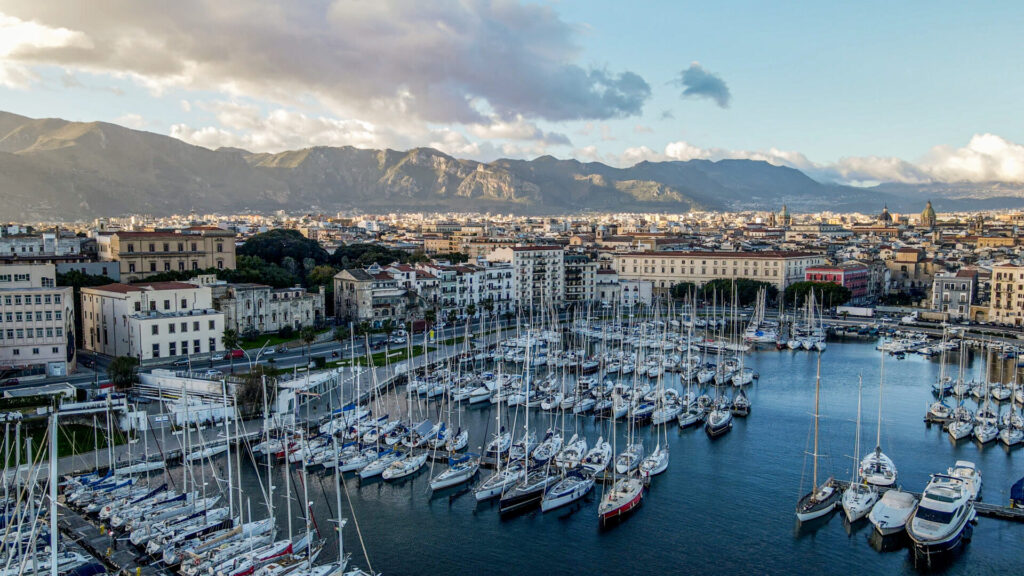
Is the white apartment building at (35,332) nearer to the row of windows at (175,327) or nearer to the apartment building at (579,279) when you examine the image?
the row of windows at (175,327)

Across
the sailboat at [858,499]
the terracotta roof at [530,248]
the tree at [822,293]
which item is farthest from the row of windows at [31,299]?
the tree at [822,293]

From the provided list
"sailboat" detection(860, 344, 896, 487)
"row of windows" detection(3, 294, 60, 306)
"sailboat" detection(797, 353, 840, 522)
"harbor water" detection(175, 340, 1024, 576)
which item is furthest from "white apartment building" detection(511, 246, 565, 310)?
"sailboat" detection(797, 353, 840, 522)

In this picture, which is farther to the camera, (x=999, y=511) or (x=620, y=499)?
(x=620, y=499)

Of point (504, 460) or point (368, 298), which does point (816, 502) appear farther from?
point (368, 298)

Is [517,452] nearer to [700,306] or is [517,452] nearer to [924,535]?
[924,535]

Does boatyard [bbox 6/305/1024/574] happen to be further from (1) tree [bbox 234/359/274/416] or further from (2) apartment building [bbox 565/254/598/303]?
(2) apartment building [bbox 565/254/598/303]

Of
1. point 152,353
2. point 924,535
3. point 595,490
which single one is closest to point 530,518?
point 595,490

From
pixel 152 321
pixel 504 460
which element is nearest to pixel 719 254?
pixel 152 321
